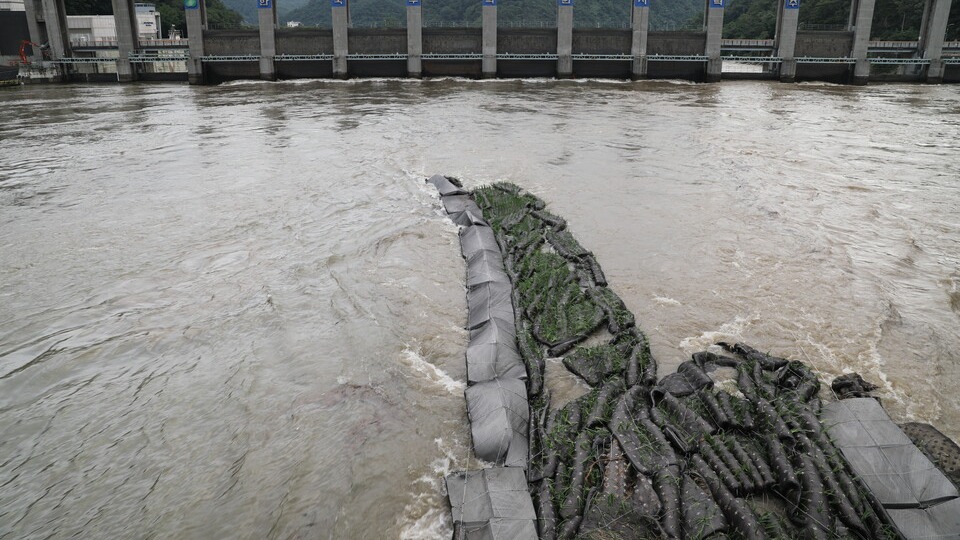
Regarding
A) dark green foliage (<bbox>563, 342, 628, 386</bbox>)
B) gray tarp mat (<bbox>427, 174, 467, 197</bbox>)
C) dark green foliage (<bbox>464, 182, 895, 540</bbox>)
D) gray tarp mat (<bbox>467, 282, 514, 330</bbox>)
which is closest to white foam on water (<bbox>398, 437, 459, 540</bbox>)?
dark green foliage (<bbox>464, 182, 895, 540</bbox>)

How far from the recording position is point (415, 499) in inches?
149

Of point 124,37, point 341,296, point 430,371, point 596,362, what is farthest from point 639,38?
point 430,371

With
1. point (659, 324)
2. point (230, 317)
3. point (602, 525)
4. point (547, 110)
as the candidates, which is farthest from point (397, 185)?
point (547, 110)

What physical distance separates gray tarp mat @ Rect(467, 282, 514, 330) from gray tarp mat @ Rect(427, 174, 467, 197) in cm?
439

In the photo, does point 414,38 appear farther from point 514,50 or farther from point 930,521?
point 930,521

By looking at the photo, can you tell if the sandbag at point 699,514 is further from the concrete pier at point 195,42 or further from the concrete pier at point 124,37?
the concrete pier at point 124,37

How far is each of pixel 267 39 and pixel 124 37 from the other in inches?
388

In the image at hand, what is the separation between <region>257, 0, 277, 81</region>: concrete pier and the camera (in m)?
36.6

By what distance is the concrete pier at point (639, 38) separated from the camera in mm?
37125

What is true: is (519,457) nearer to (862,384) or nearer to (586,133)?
(862,384)

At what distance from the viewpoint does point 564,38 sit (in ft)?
123

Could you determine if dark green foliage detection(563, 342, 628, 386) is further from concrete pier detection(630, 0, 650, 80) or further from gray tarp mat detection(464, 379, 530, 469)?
concrete pier detection(630, 0, 650, 80)

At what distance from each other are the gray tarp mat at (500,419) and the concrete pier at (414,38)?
119 feet

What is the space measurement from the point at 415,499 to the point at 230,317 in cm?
343
